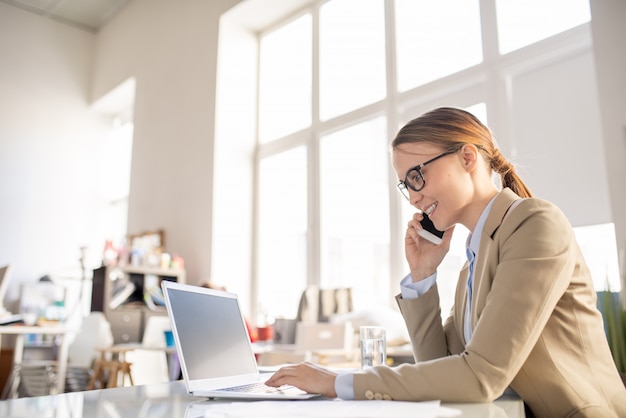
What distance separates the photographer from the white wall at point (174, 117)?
5.16 meters

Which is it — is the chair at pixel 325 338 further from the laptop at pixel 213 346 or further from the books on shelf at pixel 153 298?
the books on shelf at pixel 153 298

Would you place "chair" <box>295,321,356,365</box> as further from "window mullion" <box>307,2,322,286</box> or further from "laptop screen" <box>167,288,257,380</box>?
"laptop screen" <box>167,288,257,380</box>

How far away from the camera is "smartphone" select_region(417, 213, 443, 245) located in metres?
1.38

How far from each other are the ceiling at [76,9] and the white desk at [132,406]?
6827 millimetres

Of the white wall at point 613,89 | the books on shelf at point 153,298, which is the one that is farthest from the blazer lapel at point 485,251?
the books on shelf at point 153,298

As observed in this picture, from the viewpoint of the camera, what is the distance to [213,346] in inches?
46.2

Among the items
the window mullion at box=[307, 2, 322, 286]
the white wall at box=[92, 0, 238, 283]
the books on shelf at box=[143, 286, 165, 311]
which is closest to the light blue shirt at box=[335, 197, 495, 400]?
the window mullion at box=[307, 2, 322, 286]

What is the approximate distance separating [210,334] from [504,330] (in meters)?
0.60

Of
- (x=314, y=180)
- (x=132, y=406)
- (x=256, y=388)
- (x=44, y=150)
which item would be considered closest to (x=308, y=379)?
(x=256, y=388)

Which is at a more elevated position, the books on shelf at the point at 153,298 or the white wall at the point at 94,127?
the white wall at the point at 94,127

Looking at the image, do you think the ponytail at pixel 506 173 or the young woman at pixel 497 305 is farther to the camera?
the ponytail at pixel 506 173

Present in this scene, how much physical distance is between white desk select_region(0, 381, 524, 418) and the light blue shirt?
16 cm

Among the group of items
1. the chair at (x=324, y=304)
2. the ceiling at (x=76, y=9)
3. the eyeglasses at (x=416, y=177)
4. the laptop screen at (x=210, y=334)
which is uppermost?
the ceiling at (x=76, y=9)

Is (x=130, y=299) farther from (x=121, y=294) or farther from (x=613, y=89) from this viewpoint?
(x=613, y=89)
